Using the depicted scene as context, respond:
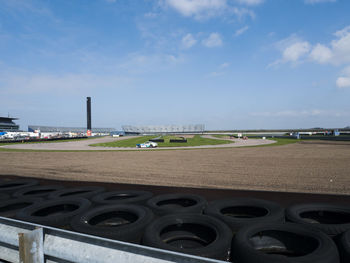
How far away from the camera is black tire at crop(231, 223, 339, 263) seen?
2.60 metres

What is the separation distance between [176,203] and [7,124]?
143 metres

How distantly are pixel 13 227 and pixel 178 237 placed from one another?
2427mm

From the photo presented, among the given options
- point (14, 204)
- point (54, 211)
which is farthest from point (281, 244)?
point (14, 204)

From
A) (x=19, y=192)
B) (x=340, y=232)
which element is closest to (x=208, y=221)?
(x=340, y=232)

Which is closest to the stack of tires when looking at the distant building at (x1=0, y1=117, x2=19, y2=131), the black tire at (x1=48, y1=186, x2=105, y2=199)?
the black tire at (x1=48, y1=186, x2=105, y2=199)

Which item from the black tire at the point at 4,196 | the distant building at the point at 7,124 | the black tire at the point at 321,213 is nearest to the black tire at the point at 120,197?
the black tire at the point at 4,196

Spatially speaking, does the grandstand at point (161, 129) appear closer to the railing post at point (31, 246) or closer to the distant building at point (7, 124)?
the distant building at point (7, 124)

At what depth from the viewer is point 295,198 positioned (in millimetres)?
6059

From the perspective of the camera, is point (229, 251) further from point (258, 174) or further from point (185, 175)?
point (258, 174)

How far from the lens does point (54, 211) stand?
16.1ft

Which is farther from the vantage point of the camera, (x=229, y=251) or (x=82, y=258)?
(x=229, y=251)

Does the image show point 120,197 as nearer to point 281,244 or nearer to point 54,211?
point 54,211

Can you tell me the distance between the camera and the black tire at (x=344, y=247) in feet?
9.05

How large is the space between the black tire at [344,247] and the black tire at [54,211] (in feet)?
13.9
